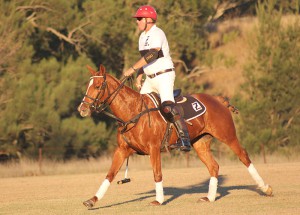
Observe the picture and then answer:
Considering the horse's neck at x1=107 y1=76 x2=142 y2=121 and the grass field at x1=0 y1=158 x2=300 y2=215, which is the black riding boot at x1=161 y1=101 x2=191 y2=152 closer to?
the horse's neck at x1=107 y1=76 x2=142 y2=121

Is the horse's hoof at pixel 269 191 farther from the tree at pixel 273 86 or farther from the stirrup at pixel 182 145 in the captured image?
the tree at pixel 273 86

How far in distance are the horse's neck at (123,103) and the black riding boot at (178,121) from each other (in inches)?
18.3

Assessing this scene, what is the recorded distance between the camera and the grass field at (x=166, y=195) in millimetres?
13125

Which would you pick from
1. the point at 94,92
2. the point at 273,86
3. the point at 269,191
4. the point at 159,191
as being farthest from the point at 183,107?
the point at 273,86

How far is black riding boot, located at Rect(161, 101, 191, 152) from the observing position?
44.6 ft

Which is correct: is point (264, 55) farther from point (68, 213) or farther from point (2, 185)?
point (68, 213)

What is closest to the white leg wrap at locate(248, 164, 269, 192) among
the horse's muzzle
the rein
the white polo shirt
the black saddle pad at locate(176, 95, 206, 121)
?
the black saddle pad at locate(176, 95, 206, 121)

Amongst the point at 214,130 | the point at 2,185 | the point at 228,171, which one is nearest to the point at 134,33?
the point at 228,171

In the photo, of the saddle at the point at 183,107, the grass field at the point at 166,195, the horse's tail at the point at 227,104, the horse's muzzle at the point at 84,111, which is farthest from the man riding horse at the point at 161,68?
the horse's tail at the point at 227,104

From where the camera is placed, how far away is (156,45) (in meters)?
13.5

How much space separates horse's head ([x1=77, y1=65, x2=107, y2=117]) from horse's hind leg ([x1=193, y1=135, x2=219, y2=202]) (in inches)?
110

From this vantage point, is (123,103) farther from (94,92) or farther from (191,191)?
(191,191)

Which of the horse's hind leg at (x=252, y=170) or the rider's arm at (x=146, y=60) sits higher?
the rider's arm at (x=146, y=60)

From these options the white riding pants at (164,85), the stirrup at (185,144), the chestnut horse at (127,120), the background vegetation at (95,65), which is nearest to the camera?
the chestnut horse at (127,120)
